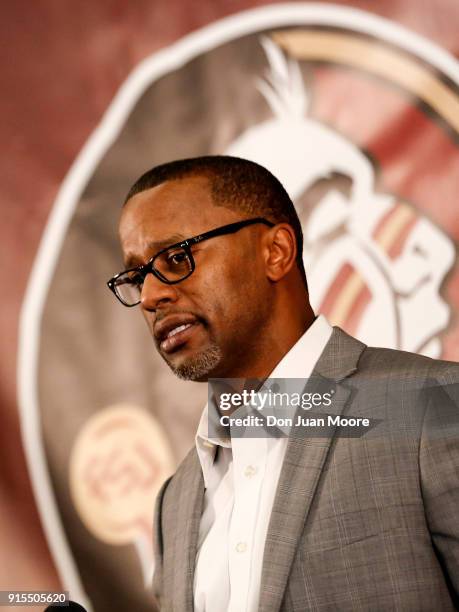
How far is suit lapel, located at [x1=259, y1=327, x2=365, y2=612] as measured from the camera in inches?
42.3

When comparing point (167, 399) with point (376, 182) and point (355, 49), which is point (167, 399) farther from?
point (355, 49)

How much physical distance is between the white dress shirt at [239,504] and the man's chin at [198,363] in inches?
3.8

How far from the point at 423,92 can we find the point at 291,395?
3.06 feet

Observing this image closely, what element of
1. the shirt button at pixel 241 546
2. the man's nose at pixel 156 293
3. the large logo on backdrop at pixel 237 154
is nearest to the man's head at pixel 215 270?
the man's nose at pixel 156 293

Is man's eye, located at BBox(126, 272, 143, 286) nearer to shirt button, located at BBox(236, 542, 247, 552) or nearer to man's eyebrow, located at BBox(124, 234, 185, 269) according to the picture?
man's eyebrow, located at BBox(124, 234, 185, 269)

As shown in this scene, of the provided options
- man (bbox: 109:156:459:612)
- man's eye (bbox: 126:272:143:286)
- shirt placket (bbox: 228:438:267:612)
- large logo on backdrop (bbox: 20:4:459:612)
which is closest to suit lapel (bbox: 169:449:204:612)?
man (bbox: 109:156:459:612)

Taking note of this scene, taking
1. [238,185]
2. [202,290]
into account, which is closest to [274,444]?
[202,290]

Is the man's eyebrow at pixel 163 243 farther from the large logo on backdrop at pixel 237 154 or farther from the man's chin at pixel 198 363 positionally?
the large logo on backdrop at pixel 237 154

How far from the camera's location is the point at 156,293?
1.31 m

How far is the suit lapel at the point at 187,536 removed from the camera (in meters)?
1.27

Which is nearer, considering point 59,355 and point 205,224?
point 205,224

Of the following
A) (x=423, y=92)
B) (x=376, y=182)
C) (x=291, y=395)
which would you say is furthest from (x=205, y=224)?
(x=423, y=92)

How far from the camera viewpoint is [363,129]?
1880 mm

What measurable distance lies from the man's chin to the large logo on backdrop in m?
0.58
